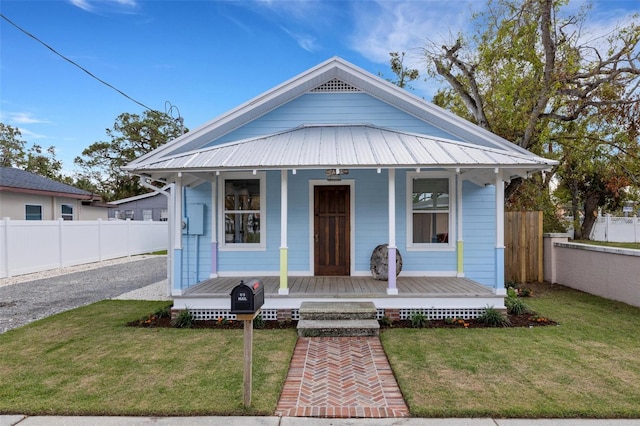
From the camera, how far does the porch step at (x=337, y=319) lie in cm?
558

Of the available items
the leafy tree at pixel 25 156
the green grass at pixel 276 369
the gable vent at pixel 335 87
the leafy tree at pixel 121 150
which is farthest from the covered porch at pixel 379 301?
the leafy tree at pixel 25 156

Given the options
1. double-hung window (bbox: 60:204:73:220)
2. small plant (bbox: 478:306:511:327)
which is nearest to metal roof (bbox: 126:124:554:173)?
small plant (bbox: 478:306:511:327)

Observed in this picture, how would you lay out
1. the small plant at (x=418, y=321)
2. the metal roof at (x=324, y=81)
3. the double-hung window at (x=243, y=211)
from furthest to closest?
the double-hung window at (x=243, y=211), the metal roof at (x=324, y=81), the small plant at (x=418, y=321)

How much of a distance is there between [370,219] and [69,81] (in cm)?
1399

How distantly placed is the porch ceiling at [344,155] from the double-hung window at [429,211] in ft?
3.33

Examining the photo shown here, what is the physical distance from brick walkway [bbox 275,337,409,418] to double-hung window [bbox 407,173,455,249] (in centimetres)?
353

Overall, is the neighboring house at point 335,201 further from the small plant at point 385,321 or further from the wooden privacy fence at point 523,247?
the wooden privacy fence at point 523,247

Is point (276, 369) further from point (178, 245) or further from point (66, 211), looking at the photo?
point (66, 211)

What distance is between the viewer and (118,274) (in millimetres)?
12516

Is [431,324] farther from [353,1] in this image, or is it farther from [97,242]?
[97,242]

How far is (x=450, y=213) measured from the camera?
8070 mm

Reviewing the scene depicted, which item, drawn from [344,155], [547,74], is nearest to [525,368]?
[344,155]

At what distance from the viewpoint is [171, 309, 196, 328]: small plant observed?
6148mm

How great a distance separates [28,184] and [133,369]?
50.8 feet
